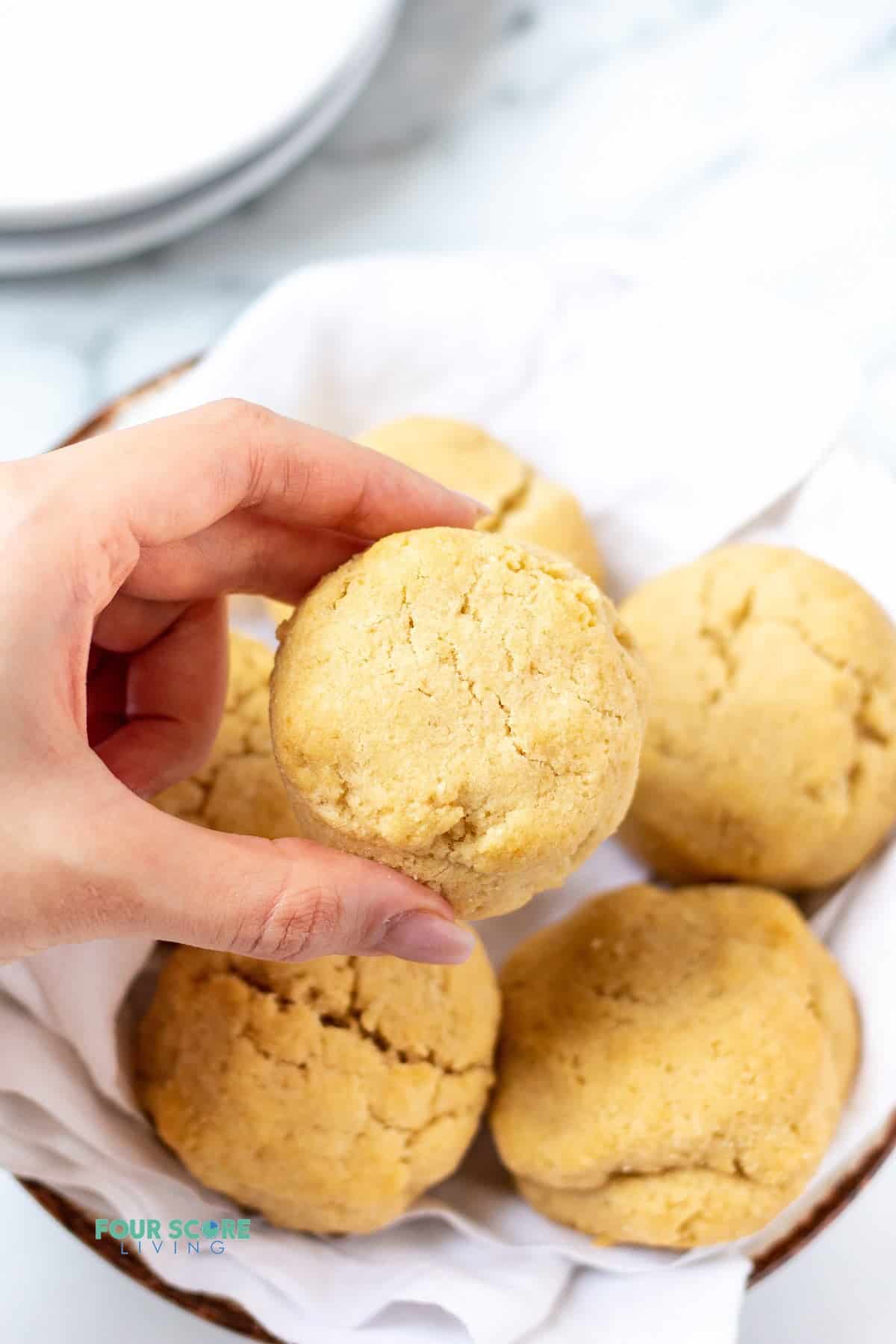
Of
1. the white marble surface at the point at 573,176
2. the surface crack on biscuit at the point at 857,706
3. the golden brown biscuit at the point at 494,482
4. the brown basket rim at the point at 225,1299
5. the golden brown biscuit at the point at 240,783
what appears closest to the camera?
the brown basket rim at the point at 225,1299

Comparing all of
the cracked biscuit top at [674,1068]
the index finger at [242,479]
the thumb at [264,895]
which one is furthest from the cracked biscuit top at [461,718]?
the cracked biscuit top at [674,1068]

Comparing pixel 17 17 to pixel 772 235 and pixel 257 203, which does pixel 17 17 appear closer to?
pixel 257 203

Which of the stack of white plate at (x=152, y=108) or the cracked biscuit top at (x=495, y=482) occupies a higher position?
the stack of white plate at (x=152, y=108)

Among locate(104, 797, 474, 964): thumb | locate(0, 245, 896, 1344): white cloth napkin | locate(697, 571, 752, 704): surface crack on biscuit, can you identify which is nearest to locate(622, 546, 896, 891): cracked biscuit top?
locate(697, 571, 752, 704): surface crack on biscuit

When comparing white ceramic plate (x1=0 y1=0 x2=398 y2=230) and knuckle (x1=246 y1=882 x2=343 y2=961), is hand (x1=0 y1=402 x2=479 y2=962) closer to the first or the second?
knuckle (x1=246 y1=882 x2=343 y2=961)

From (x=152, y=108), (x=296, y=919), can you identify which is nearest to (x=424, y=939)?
(x=296, y=919)

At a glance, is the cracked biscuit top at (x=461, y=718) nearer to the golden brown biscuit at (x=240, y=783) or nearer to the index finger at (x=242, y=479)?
the index finger at (x=242, y=479)

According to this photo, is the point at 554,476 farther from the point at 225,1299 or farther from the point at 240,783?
the point at 225,1299

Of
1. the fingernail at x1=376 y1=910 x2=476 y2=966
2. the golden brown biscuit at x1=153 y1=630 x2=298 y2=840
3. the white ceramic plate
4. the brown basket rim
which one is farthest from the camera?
the white ceramic plate
